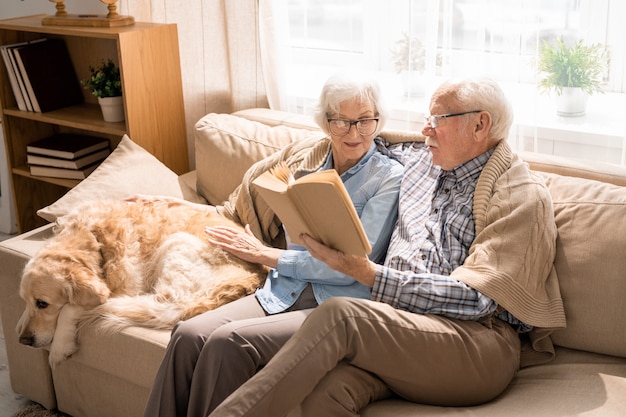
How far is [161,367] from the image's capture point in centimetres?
213

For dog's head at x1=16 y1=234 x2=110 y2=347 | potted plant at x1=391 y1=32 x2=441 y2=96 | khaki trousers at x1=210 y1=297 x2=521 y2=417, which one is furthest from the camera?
potted plant at x1=391 y1=32 x2=441 y2=96

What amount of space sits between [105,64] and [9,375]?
146 centimetres

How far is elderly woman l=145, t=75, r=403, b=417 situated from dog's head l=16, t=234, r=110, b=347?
1.13 feet

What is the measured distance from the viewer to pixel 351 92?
2.35m

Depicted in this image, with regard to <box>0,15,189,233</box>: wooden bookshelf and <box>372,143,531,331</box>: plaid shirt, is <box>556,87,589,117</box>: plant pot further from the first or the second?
<box>0,15,189,233</box>: wooden bookshelf

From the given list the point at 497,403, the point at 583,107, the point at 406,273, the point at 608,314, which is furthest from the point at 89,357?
the point at 583,107

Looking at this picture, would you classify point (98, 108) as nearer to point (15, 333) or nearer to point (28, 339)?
point (15, 333)

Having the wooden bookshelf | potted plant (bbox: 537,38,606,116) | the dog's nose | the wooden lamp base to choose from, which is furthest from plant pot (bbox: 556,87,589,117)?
the dog's nose

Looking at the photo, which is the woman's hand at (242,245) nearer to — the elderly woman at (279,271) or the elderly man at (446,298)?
the elderly woman at (279,271)

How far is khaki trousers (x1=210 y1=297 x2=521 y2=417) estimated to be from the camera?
183cm

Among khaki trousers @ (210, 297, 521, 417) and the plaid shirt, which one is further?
the plaid shirt

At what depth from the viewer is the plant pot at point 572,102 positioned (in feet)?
8.98

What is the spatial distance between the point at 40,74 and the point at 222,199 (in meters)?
1.25

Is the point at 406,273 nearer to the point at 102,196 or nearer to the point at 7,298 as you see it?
the point at 102,196
